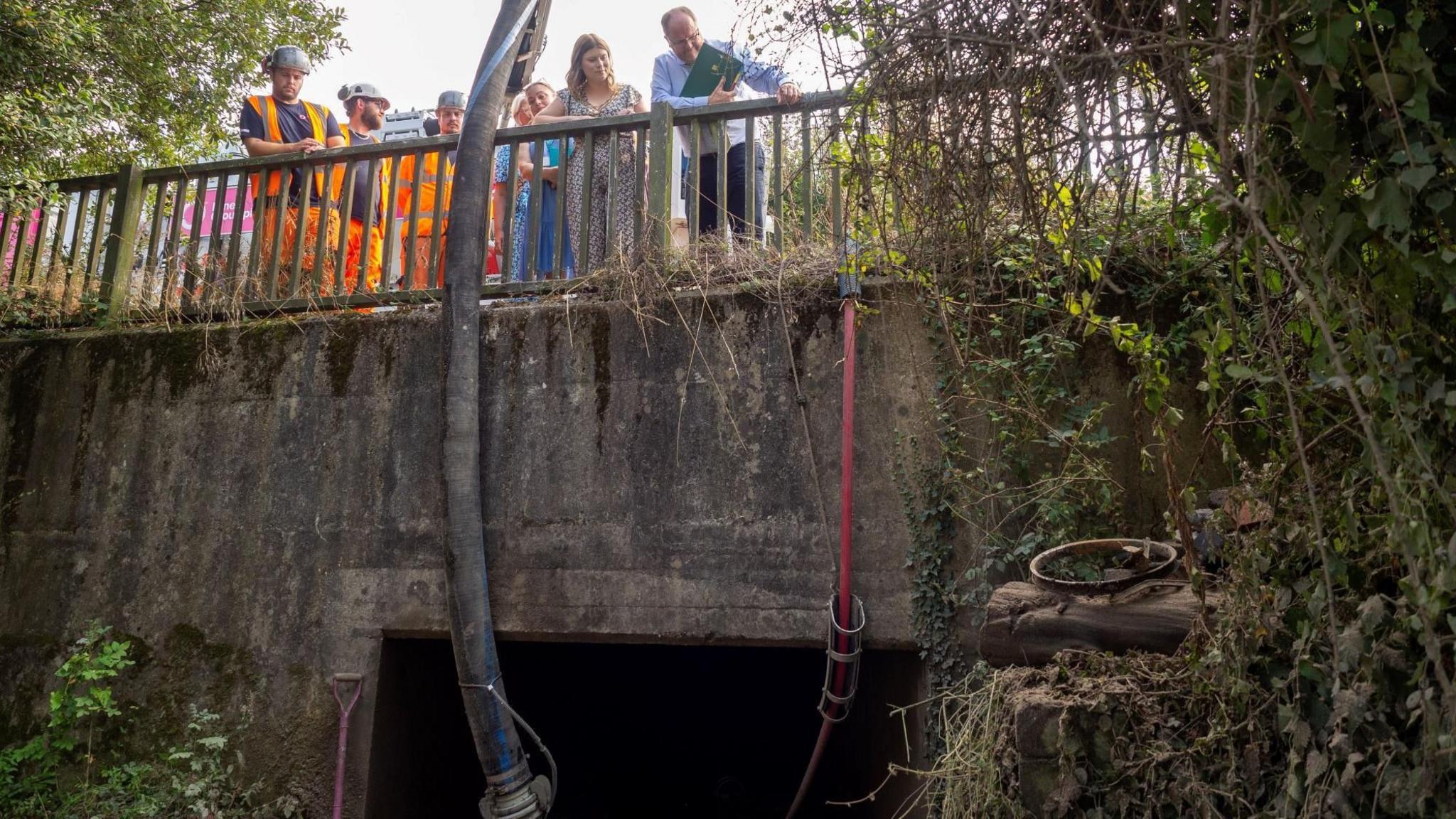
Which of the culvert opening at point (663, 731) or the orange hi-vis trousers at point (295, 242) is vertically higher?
the orange hi-vis trousers at point (295, 242)

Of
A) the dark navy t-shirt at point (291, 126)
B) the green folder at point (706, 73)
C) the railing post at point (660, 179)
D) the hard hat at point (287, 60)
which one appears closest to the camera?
the railing post at point (660, 179)

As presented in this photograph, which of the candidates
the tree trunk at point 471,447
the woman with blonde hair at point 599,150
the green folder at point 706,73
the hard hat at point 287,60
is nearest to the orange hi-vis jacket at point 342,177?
the hard hat at point 287,60

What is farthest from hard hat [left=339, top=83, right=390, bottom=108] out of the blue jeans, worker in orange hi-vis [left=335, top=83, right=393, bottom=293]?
the blue jeans

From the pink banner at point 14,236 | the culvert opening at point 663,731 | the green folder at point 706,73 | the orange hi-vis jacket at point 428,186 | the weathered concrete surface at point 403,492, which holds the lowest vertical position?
the culvert opening at point 663,731

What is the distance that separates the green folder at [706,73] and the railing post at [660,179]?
0.46 metres

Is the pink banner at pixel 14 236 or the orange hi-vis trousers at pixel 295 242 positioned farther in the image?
the pink banner at pixel 14 236

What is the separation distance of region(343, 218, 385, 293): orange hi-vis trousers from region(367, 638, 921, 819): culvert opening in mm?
1898

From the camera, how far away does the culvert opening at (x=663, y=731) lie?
5332mm

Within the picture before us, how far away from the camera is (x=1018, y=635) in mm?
3355

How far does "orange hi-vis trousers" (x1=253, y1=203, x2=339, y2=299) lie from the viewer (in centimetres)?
532

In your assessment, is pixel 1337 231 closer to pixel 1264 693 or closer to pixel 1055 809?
pixel 1264 693

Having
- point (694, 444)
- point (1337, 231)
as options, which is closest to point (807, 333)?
point (694, 444)

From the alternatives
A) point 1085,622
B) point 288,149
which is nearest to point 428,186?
point 288,149

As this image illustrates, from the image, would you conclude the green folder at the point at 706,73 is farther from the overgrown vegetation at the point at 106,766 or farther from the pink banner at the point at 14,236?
the overgrown vegetation at the point at 106,766
